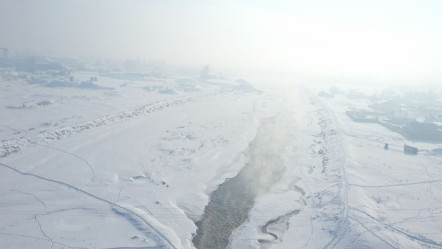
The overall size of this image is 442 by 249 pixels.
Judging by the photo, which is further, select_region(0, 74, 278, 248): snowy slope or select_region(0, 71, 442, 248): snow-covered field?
select_region(0, 71, 442, 248): snow-covered field

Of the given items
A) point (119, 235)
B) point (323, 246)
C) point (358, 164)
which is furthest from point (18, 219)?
point (358, 164)

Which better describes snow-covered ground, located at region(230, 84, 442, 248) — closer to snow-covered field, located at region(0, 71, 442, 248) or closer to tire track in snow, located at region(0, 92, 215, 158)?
snow-covered field, located at region(0, 71, 442, 248)

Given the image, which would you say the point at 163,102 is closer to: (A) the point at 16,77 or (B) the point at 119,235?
(A) the point at 16,77

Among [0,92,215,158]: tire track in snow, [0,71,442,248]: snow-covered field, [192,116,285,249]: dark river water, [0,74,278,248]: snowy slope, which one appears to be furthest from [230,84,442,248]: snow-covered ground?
[0,92,215,158]: tire track in snow

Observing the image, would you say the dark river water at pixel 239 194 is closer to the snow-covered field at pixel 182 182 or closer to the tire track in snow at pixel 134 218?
the snow-covered field at pixel 182 182

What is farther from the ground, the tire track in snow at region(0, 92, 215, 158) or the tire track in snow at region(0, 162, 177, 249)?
the tire track in snow at region(0, 92, 215, 158)

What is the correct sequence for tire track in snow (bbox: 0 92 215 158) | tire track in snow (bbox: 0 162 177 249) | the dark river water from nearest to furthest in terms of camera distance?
1. tire track in snow (bbox: 0 162 177 249)
2. the dark river water
3. tire track in snow (bbox: 0 92 215 158)

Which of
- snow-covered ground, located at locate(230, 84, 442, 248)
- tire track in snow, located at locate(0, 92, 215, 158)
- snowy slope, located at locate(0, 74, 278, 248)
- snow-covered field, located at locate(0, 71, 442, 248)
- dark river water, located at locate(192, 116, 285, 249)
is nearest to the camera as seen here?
snowy slope, located at locate(0, 74, 278, 248)

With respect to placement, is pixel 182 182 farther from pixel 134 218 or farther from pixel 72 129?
pixel 72 129

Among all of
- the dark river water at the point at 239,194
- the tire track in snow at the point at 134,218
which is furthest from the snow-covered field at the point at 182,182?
the dark river water at the point at 239,194
